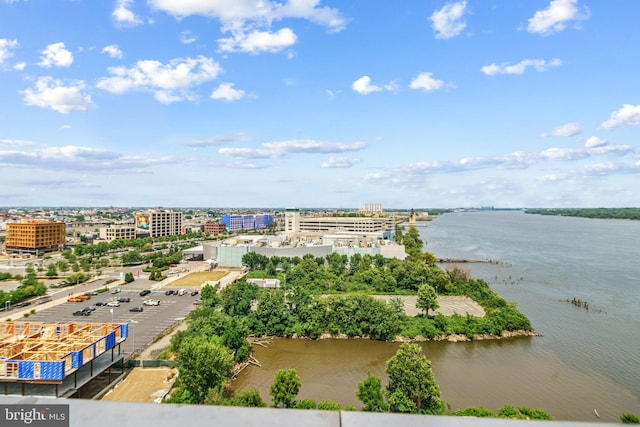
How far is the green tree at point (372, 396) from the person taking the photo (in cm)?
467

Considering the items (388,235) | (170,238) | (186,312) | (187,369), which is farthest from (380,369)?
(170,238)

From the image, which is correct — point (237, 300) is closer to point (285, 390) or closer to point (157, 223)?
point (285, 390)

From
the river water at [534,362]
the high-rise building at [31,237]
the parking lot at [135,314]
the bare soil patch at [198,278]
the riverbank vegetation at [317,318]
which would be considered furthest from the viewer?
the high-rise building at [31,237]

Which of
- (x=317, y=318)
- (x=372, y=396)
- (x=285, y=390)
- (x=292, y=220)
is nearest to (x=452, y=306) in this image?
(x=317, y=318)

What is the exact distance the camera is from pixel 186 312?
988cm

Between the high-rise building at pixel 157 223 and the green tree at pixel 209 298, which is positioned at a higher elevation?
the high-rise building at pixel 157 223

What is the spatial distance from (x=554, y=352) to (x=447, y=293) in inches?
170

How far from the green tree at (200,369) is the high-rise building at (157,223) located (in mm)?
25246

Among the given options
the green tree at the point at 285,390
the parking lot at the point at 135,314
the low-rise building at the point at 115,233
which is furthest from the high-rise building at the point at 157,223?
the green tree at the point at 285,390

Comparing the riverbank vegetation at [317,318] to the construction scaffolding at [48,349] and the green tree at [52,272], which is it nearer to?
the construction scaffolding at [48,349]

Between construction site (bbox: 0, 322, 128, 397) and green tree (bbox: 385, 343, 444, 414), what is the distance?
3963mm

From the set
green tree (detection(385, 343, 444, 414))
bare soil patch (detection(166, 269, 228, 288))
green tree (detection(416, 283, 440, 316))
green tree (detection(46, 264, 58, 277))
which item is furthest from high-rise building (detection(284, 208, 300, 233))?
green tree (detection(385, 343, 444, 414))

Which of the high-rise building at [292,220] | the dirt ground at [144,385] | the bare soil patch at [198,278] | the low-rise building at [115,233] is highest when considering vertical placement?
the high-rise building at [292,220]

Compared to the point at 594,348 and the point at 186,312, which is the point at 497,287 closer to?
the point at 594,348
